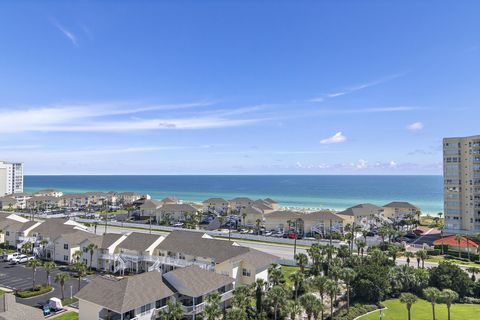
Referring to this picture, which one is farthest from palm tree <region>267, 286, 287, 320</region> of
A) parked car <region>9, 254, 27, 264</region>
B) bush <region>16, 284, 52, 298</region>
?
parked car <region>9, 254, 27, 264</region>

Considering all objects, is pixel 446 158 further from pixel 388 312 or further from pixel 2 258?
pixel 2 258

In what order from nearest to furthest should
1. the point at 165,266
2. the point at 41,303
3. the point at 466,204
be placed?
1. the point at 41,303
2. the point at 165,266
3. the point at 466,204

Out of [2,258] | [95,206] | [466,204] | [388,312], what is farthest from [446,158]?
[95,206]

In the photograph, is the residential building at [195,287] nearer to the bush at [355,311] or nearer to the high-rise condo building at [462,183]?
the bush at [355,311]

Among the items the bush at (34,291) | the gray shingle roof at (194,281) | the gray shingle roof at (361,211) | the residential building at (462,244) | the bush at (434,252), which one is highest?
the gray shingle roof at (361,211)

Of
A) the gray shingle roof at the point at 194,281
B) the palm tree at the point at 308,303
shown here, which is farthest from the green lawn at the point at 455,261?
the gray shingle roof at the point at 194,281

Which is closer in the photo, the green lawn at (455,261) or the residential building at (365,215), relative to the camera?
the green lawn at (455,261)

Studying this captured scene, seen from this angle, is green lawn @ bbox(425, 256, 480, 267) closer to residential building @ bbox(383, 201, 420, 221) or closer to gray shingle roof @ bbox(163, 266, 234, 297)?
gray shingle roof @ bbox(163, 266, 234, 297)
